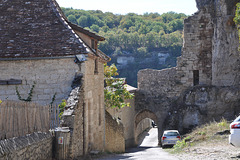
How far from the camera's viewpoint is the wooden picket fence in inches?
342

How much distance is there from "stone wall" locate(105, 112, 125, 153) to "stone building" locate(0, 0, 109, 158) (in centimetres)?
428

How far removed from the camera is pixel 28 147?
9.04m

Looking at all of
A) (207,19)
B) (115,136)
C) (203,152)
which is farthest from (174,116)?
(203,152)

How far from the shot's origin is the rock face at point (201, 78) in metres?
27.7

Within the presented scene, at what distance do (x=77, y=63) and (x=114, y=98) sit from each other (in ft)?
34.0

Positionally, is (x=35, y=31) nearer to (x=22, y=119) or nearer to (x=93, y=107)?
(x=93, y=107)

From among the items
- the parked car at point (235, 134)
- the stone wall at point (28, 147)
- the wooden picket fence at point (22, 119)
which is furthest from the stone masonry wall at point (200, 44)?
the stone wall at point (28, 147)

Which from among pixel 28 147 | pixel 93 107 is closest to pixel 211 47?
pixel 93 107

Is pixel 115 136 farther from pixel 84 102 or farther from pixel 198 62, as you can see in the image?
pixel 198 62

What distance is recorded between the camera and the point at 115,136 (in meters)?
23.1

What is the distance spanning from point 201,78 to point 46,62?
18.8 m

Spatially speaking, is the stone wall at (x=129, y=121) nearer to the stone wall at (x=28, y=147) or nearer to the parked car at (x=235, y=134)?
the stone wall at (x=28, y=147)

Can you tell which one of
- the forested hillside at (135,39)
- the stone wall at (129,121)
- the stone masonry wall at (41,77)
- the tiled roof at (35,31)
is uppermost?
the forested hillside at (135,39)

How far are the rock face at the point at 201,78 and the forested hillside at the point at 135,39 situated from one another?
54.2 metres
